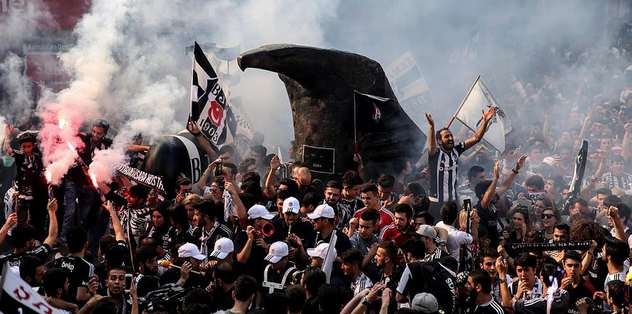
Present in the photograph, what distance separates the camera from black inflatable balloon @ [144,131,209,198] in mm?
13414

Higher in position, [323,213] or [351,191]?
[351,191]

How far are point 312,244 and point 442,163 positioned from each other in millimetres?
2660

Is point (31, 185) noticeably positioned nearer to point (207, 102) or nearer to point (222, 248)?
point (207, 102)

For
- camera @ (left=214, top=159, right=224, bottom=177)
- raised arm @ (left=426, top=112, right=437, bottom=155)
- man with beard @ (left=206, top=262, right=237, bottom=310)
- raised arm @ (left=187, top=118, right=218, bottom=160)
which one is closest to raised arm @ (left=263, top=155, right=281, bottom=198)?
camera @ (left=214, top=159, right=224, bottom=177)

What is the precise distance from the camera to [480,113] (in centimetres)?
1394

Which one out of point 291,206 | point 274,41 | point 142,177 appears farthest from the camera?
point 274,41

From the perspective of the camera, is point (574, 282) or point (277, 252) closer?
point (574, 282)

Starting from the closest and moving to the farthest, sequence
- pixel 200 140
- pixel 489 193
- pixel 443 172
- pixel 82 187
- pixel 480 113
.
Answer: pixel 489 193 → pixel 443 172 → pixel 82 187 → pixel 200 140 → pixel 480 113

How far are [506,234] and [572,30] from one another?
13.0 metres

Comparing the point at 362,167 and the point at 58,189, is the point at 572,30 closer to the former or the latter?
the point at 362,167

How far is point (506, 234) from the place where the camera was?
11.0 meters

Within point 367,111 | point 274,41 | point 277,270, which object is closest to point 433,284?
point 277,270

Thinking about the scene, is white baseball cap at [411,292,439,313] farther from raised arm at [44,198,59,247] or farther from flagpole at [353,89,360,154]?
flagpole at [353,89,360,154]

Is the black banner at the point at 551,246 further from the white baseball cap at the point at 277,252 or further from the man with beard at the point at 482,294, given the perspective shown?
the white baseball cap at the point at 277,252
